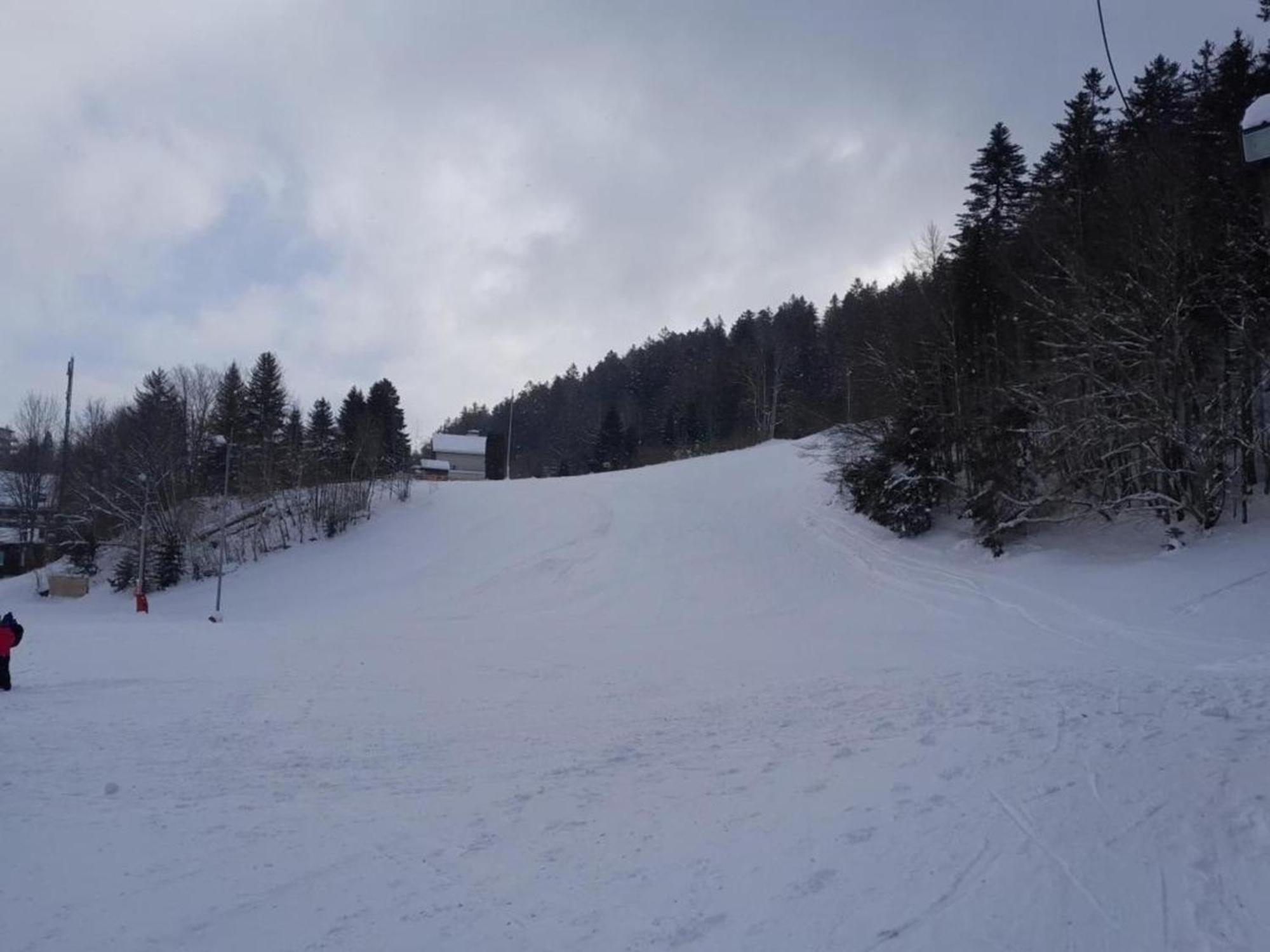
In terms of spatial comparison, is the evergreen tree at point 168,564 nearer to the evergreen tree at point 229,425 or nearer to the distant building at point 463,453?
the evergreen tree at point 229,425

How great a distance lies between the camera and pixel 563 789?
7785 mm

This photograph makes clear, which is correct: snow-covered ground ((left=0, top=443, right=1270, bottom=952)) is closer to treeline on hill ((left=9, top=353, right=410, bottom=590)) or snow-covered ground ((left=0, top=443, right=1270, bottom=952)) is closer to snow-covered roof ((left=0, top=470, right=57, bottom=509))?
treeline on hill ((left=9, top=353, right=410, bottom=590))

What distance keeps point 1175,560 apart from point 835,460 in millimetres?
12658

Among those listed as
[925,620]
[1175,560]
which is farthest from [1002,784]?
[1175,560]

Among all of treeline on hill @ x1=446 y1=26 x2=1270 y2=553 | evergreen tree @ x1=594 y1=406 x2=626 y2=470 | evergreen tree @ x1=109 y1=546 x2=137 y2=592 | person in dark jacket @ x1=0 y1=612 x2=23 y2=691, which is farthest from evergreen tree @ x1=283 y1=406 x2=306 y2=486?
evergreen tree @ x1=594 y1=406 x2=626 y2=470

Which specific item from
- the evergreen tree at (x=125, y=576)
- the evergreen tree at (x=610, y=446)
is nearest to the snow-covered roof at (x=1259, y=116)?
the evergreen tree at (x=125, y=576)

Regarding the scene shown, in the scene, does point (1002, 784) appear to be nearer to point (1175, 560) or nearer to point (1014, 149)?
point (1175, 560)

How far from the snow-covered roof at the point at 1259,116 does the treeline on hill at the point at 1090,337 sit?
38.4 ft

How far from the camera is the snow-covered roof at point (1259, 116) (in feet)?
23.5

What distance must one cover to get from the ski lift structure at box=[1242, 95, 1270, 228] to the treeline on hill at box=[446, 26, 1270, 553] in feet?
41.7

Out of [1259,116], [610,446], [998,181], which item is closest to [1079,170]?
[998,181]

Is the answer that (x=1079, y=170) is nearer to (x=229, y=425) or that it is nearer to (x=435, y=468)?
(x=229, y=425)

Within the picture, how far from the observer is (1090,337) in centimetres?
2070

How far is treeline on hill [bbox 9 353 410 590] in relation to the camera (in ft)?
124
